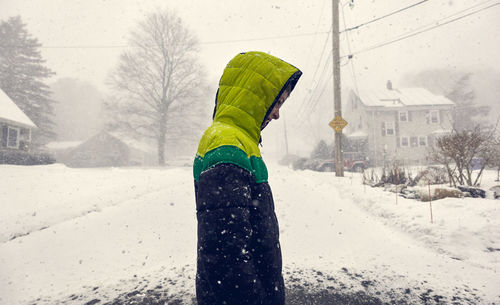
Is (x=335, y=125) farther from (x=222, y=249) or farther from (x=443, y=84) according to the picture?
(x=443, y=84)

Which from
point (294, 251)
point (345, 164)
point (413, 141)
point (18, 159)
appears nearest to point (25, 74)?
point (18, 159)

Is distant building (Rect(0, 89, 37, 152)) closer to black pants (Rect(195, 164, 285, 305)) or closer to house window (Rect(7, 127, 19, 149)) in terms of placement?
house window (Rect(7, 127, 19, 149))

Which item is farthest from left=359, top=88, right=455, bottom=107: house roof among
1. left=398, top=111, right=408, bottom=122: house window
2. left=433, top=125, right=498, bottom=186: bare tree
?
left=433, top=125, right=498, bottom=186: bare tree

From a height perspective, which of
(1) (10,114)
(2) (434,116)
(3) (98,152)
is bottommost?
(3) (98,152)

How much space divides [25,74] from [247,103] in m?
41.4

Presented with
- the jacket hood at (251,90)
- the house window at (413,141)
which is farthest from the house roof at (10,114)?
the house window at (413,141)

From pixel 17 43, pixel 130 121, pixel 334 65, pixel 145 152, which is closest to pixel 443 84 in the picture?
pixel 334 65

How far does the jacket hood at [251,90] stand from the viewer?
149cm

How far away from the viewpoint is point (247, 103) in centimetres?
150

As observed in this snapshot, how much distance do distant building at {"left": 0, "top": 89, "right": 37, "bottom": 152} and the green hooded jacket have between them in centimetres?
2421

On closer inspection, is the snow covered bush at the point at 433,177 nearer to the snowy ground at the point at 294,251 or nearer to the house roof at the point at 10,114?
the snowy ground at the point at 294,251

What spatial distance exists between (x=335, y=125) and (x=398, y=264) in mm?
9330

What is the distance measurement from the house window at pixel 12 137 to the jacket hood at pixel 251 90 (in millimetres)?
26925

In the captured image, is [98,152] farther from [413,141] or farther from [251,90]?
[251,90]
